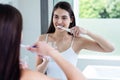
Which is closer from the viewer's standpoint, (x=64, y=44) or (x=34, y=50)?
(x=34, y=50)

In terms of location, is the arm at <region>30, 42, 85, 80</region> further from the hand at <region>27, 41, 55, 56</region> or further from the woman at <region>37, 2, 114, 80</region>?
the woman at <region>37, 2, 114, 80</region>

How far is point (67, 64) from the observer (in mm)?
1005

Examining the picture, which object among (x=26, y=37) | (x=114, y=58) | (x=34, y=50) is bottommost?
(x=114, y=58)

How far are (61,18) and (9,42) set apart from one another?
1069 mm

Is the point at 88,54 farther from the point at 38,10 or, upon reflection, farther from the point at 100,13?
the point at 38,10

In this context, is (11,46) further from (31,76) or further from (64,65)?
(64,65)

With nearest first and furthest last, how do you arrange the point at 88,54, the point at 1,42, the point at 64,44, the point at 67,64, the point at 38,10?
1. the point at 1,42
2. the point at 67,64
3. the point at 64,44
4. the point at 38,10
5. the point at 88,54

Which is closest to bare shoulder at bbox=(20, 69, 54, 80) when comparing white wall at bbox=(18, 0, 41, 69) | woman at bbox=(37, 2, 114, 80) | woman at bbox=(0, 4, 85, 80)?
woman at bbox=(0, 4, 85, 80)

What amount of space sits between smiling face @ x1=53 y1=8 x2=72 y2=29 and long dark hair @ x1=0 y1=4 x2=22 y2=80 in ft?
3.32

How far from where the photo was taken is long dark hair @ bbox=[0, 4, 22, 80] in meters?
0.88

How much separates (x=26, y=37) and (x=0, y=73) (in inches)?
87.8

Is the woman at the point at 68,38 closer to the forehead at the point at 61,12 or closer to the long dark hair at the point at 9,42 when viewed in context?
the forehead at the point at 61,12

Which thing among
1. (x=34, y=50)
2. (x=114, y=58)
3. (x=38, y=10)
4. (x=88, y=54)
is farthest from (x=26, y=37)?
(x=34, y=50)

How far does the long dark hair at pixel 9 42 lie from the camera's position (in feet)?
2.88
